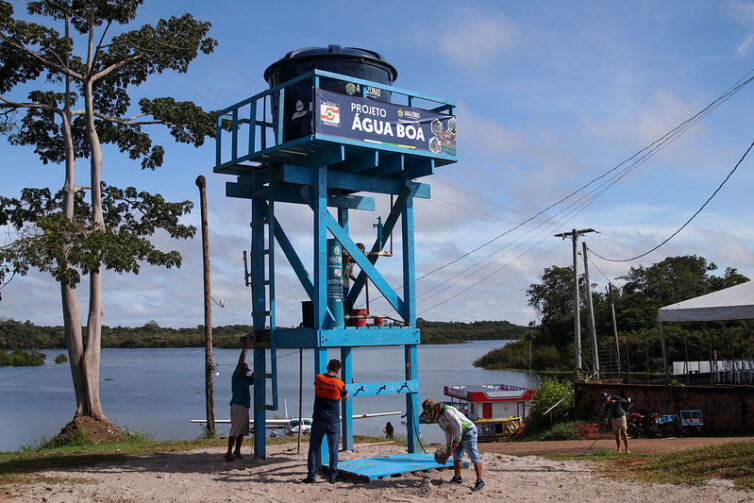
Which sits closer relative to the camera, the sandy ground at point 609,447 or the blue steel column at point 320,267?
the blue steel column at point 320,267

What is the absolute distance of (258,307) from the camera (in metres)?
13.6

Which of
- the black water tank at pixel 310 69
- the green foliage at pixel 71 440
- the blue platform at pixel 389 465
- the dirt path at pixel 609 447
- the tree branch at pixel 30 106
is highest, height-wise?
the tree branch at pixel 30 106

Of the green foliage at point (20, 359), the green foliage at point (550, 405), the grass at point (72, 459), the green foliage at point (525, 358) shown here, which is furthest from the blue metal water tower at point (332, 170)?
the green foliage at point (20, 359)

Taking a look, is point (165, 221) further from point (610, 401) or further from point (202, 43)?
point (610, 401)

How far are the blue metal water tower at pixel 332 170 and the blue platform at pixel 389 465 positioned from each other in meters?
1.05

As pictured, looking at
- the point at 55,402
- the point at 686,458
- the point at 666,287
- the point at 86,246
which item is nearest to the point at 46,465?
the point at 86,246

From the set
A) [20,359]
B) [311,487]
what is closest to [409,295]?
[311,487]

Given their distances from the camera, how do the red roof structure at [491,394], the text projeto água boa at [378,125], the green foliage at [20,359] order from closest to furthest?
1. the text projeto água boa at [378,125]
2. the red roof structure at [491,394]
3. the green foliage at [20,359]

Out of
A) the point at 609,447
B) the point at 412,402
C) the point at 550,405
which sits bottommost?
the point at 609,447

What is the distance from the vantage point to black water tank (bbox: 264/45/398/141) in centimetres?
1200

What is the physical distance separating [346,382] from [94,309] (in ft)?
42.6

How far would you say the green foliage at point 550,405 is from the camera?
1075 inches

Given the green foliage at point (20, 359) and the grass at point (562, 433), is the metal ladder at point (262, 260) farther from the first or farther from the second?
the green foliage at point (20, 359)

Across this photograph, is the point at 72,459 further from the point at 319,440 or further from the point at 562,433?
the point at 562,433
